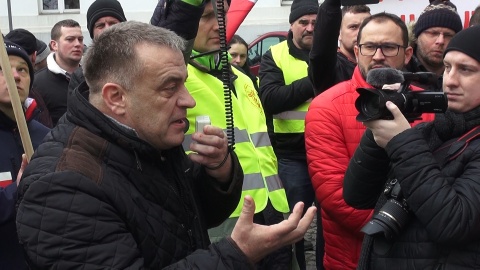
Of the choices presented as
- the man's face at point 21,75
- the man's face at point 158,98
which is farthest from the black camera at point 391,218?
the man's face at point 21,75

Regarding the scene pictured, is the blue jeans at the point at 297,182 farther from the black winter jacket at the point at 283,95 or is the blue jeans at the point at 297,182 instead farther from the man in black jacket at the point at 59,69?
the man in black jacket at the point at 59,69

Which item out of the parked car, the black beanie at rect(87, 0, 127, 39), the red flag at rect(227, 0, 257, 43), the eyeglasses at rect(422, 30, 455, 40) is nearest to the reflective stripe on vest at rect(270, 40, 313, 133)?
the eyeglasses at rect(422, 30, 455, 40)

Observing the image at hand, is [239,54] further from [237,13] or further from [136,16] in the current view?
[136,16]

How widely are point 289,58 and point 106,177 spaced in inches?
137

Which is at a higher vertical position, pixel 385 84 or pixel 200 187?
pixel 385 84

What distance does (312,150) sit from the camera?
3.71 meters

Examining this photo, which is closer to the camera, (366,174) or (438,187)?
(438,187)

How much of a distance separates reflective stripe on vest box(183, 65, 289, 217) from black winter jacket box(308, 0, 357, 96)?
1.73 ft

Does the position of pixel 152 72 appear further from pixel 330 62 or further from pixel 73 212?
pixel 330 62

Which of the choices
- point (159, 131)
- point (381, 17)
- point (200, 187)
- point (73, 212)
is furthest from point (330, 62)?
point (73, 212)

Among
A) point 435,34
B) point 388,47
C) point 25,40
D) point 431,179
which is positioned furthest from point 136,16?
point 431,179

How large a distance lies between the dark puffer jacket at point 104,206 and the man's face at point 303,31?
10.9 feet

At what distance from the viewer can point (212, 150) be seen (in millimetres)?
2402

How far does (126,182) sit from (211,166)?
47 cm
